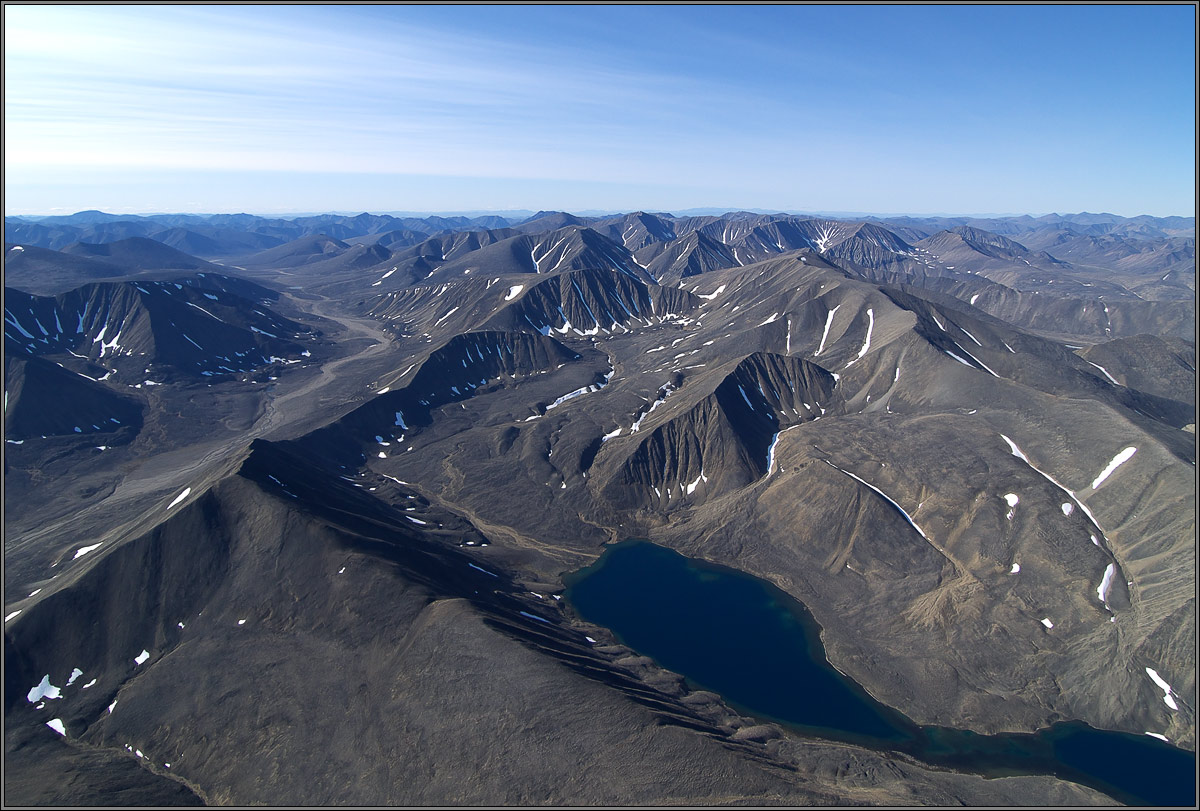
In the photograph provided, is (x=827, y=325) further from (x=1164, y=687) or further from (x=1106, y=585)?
(x=1164, y=687)

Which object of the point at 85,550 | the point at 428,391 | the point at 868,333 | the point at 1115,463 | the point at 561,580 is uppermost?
the point at 868,333

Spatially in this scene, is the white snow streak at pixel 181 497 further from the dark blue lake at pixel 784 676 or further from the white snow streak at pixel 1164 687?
the white snow streak at pixel 1164 687

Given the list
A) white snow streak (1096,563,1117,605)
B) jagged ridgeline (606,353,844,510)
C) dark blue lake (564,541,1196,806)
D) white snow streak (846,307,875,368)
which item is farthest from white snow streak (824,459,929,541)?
white snow streak (846,307,875,368)

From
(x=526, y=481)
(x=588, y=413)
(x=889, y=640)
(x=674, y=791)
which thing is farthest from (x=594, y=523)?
(x=674, y=791)

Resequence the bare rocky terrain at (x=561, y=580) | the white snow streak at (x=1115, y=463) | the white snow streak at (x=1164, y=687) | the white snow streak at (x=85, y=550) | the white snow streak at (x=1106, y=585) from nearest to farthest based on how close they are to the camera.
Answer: the bare rocky terrain at (x=561, y=580), the white snow streak at (x=1164, y=687), the white snow streak at (x=1106, y=585), the white snow streak at (x=1115, y=463), the white snow streak at (x=85, y=550)

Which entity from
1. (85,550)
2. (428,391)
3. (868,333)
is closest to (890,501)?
(868,333)

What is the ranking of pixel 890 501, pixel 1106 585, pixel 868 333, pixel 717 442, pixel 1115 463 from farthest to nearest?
pixel 868 333, pixel 717 442, pixel 890 501, pixel 1115 463, pixel 1106 585

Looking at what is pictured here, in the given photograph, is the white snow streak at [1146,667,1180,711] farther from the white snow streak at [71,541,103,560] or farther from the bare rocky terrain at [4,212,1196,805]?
the white snow streak at [71,541,103,560]

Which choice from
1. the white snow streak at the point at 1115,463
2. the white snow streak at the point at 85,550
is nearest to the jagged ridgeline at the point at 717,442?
the white snow streak at the point at 1115,463
